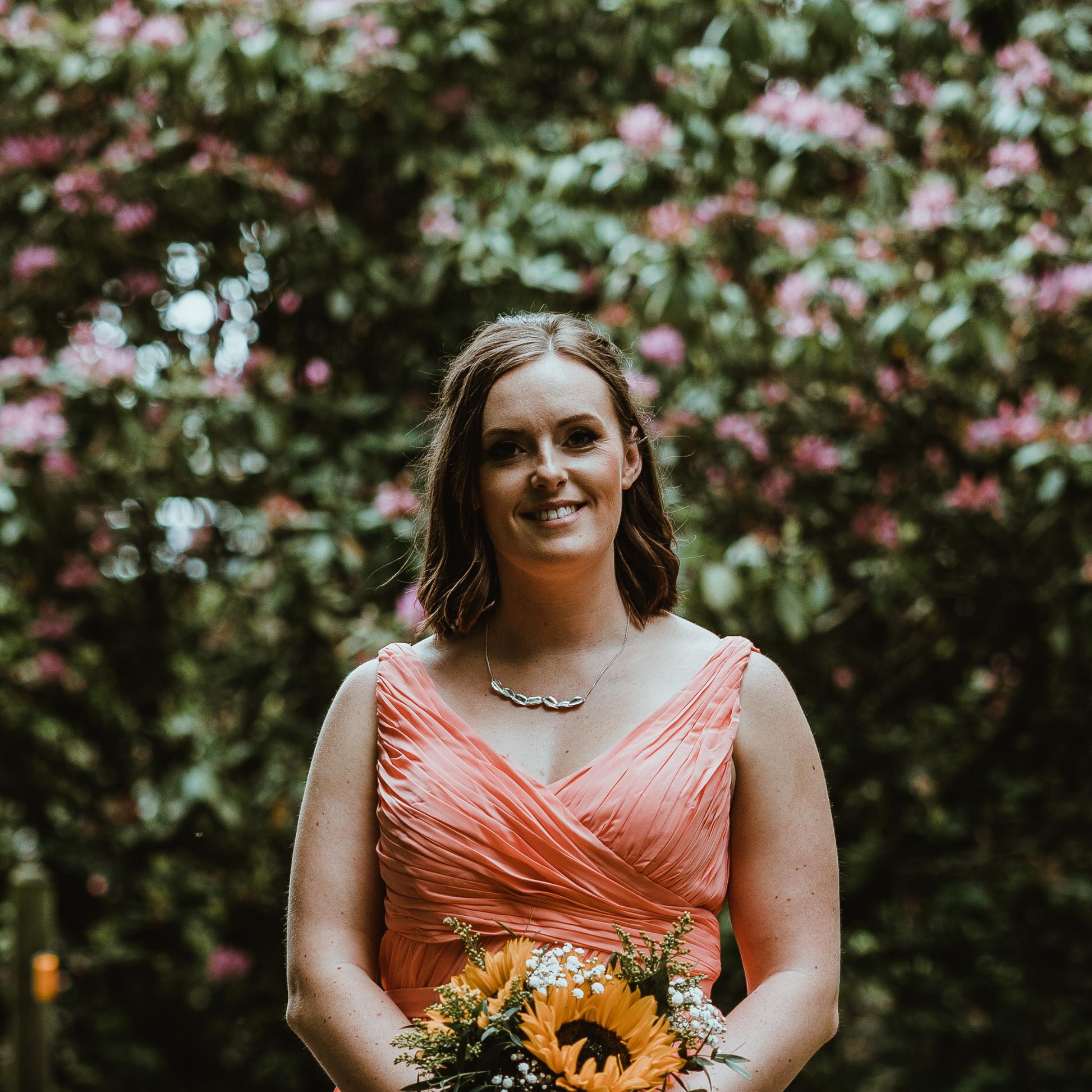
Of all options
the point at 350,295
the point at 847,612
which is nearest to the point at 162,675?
the point at 350,295

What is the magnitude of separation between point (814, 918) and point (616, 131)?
3190 millimetres

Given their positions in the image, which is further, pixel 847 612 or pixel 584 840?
pixel 847 612

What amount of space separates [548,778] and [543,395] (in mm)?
510

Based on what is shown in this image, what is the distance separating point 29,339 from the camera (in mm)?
4266

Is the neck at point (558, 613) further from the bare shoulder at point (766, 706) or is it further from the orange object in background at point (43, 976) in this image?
the orange object in background at point (43, 976)

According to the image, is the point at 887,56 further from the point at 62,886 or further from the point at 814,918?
the point at 62,886

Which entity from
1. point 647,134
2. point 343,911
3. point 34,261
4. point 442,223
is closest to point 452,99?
point 442,223

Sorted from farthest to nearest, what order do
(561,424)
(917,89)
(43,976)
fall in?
(917,89) < (43,976) < (561,424)

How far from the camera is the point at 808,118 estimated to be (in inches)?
143

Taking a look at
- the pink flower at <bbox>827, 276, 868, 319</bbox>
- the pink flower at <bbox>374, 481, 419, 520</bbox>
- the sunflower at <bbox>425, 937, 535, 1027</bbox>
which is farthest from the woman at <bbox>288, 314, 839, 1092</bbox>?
the pink flower at <bbox>827, 276, 868, 319</bbox>

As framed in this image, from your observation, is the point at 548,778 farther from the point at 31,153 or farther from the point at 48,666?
the point at 31,153

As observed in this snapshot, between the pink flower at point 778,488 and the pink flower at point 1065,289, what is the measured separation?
2.94 ft

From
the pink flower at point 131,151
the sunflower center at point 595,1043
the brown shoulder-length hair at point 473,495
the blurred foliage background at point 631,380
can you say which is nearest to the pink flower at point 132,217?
the blurred foliage background at point 631,380

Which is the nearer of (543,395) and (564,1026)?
(564,1026)
